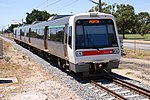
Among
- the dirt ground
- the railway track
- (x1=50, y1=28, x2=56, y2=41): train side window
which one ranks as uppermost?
(x1=50, y1=28, x2=56, y2=41): train side window

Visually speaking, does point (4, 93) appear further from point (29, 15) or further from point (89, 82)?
point (29, 15)

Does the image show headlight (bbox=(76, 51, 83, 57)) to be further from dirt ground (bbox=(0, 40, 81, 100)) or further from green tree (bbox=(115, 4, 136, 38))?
green tree (bbox=(115, 4, 136, 38))

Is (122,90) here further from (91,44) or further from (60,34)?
(60,34)

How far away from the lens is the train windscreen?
13180 millimetres

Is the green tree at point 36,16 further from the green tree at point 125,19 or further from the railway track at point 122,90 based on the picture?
the railway track at point 122,90

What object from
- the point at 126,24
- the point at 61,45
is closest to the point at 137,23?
the point at 126,24

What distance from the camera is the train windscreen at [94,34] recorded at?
13180 mm

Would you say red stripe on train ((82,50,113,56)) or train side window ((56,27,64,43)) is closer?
red stripe on train ((82,50,113,56))

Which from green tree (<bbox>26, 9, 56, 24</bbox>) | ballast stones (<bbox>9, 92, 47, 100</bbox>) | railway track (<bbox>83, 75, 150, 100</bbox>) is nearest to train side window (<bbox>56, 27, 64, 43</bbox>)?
railway track (<bbox>83, 75, 150, 100</bbox>)

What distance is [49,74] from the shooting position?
51.5ft

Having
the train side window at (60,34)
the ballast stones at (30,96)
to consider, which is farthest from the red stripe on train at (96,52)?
the ballast stones at (30,96)

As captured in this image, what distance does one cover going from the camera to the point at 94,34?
13305 millimetres

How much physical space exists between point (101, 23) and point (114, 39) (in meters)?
0.97

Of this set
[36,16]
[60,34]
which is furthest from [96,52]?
[36,16]
